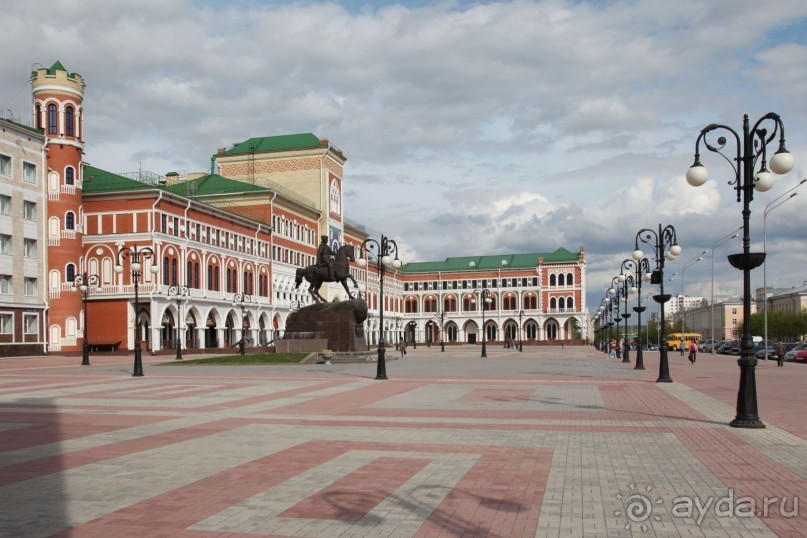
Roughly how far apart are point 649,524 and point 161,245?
5921 centimetres

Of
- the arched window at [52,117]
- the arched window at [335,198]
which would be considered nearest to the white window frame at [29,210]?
the arched window at [52,117]

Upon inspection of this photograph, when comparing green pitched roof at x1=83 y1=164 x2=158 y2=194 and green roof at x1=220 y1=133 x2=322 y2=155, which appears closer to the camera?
green pitched roof at x1=83 y1=164 x2=158 y2=194

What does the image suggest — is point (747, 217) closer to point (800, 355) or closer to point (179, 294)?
point (800, 355)

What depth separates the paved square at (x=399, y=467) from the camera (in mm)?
7293

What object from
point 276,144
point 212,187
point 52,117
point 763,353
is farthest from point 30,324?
point 763,353

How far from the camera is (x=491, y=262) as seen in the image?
458ft

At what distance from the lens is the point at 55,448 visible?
1173 centimetres

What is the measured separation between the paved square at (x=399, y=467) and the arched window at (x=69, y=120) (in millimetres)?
43513

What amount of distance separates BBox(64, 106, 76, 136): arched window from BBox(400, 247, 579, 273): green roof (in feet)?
286

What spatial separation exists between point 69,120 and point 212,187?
26143 mm

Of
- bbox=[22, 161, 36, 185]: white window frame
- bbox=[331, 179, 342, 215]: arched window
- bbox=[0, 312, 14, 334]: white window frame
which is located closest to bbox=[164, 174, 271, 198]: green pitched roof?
bbox=[331, 179, 342, 215]: arched window

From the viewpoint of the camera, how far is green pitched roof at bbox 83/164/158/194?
2418 inches

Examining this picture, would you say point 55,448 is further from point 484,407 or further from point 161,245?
point 161,245

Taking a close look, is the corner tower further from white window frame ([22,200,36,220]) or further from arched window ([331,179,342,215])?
arched window ([331,179,342,215])
